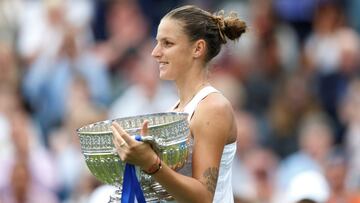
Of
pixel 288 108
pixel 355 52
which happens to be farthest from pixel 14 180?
pixel 355 52

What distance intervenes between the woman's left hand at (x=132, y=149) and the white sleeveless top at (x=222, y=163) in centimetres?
50

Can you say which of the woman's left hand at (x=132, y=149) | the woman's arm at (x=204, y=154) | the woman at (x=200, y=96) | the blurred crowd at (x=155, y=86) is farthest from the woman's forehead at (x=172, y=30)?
the blurred crowd at (x=155, y=86)

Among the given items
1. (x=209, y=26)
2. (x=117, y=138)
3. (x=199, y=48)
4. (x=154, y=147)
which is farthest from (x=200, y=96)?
(x=117, y=138)

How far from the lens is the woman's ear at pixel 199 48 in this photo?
551 centimetres

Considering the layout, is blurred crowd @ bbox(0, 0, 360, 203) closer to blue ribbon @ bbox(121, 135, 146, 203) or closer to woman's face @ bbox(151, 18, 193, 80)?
woman's face @ bbox(151, 18, 193, 80)

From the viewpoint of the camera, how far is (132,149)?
16.1 ft

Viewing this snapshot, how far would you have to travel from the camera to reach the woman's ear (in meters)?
5.51

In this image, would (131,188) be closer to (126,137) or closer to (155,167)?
(155,167)

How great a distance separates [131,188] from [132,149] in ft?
0.90

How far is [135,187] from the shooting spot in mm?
5125

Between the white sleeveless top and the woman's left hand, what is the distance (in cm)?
50

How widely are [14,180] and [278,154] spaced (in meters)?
2.34

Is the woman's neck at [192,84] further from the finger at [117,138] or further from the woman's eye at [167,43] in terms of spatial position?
the finger at [117,138]

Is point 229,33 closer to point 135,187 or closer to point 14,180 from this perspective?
point 135,187
